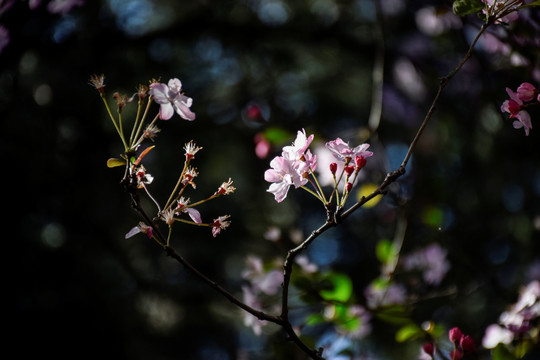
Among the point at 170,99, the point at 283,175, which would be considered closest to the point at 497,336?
the point at 283,175

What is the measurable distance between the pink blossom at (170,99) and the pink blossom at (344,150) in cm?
23

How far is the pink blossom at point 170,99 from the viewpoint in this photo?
741mm

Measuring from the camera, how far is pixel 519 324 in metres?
1.12

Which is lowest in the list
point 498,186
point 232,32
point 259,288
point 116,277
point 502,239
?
point 259,288

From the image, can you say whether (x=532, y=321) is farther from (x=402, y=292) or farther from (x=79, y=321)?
(x=79, y=321)

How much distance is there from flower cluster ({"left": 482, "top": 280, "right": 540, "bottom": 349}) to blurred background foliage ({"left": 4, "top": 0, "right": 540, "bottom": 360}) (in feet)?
1.11

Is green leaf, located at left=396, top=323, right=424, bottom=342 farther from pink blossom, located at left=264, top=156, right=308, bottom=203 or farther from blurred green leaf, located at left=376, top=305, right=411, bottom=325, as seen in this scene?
pink blossom, located at left=264, top=156, right=308, bottom=203

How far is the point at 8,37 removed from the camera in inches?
52.5

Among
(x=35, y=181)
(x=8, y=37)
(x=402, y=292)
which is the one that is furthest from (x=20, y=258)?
(x=402, y=292)

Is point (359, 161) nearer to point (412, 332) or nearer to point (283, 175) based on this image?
point (283, 175)

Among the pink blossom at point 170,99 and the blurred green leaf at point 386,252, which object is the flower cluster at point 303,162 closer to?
the pink blossom at point 170,99

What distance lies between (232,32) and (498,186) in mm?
1558

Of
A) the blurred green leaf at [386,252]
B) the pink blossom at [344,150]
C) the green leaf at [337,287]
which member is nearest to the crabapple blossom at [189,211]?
the pink blossom at [344,150]

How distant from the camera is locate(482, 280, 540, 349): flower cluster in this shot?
3.65 feet
